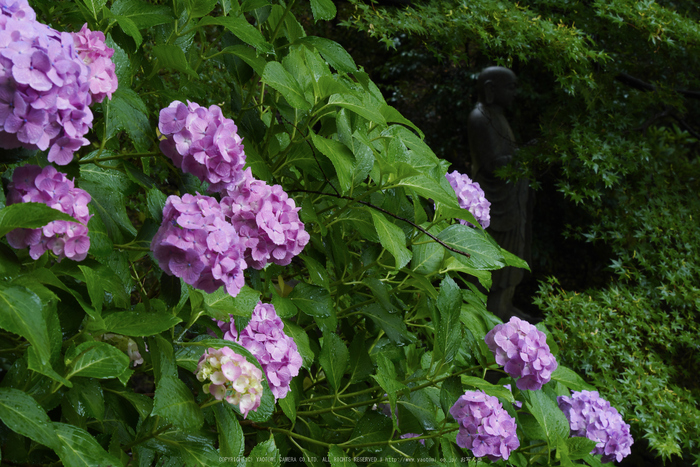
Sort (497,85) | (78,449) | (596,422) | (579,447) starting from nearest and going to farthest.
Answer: (78,449), (579,447), (596,422), (497,85)

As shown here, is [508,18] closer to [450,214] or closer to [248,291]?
[450,214]

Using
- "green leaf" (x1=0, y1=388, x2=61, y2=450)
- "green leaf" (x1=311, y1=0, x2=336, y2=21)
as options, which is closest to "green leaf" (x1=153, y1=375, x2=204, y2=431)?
"green leaf" (x1=0, y1=388, x2=61, y2=450)

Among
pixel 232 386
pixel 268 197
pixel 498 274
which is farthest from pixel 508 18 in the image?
pixel 232 386

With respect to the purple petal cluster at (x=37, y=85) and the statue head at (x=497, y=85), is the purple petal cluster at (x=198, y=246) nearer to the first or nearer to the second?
the purple petal cluster at (x=37, y=85)

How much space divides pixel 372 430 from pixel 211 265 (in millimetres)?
510

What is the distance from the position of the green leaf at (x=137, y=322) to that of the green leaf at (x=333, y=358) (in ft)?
1.29

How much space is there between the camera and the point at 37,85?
52 centimetres

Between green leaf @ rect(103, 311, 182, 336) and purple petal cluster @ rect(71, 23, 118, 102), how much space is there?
0.85 feet

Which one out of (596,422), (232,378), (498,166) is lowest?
(498,166)

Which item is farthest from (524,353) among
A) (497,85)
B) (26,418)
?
(497,85)

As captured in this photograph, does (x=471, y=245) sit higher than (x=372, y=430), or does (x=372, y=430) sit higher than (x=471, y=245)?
(x=471, y=245)

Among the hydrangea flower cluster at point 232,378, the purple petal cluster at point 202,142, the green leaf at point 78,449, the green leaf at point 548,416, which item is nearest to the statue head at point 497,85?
the green leaf at point 548,416

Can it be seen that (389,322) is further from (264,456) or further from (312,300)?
(264,456)

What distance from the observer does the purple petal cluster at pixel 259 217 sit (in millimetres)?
778
